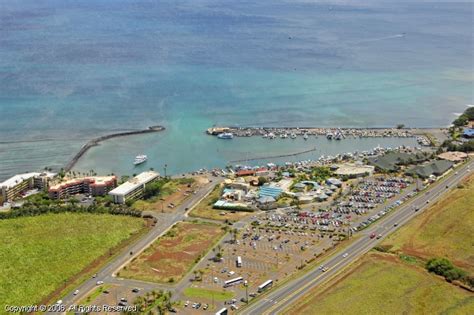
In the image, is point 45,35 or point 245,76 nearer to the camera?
point 245,76

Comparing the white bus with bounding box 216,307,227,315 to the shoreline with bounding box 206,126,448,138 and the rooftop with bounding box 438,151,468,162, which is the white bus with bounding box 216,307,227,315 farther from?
the shoreline with bounding box 206,126,448,138

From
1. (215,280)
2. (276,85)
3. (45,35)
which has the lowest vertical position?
(215,280)

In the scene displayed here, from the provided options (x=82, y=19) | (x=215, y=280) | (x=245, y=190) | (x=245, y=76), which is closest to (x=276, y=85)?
(x=245, y=76)

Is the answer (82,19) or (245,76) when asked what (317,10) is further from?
(245,76)

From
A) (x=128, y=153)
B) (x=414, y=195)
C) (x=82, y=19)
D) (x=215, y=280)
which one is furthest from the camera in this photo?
(x=82, y=19)

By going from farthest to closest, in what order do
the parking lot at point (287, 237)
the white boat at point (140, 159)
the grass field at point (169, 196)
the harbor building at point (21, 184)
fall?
1. the white boat at point (140, 159)
2. the harbor building at point (21, 184)
3. the grass field at point (169, 196)
4. the parking lot at point (287, 237)

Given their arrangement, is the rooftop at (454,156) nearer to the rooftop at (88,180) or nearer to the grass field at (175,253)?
the grass field at (175,253)

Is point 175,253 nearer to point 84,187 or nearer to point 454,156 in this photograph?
point 84,187

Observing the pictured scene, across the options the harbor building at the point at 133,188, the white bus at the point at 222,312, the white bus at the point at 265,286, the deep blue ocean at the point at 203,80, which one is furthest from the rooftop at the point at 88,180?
the white bus at the point at 222,312

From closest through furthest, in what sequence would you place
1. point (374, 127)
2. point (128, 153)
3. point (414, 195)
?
point (414, 195)
point (128, 153)
point (374, 127)
